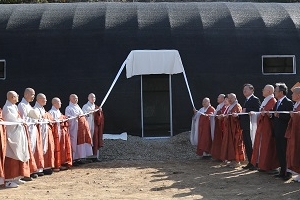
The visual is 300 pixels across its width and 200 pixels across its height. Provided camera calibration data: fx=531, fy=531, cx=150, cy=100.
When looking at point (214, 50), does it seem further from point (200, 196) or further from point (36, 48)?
point (200, 196)

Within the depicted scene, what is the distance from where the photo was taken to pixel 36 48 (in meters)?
15.8

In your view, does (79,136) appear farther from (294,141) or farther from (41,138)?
(294,141)

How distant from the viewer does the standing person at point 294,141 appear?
8.82 m

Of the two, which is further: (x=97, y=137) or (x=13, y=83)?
(x=13, y=83)

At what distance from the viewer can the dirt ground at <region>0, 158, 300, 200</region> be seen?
26.6ft

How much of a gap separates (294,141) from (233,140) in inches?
107

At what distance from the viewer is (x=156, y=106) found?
16.1 m

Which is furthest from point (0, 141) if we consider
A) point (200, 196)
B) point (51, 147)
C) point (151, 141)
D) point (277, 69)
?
point (277, 69)

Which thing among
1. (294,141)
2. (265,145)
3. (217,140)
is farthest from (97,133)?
(294,141)

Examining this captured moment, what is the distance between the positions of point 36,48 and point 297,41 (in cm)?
789

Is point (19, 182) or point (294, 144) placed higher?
point (294, 144)

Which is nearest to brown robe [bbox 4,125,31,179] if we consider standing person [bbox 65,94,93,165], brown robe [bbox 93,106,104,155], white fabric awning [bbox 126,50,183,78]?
standing person [bbox 65,94,93,165]

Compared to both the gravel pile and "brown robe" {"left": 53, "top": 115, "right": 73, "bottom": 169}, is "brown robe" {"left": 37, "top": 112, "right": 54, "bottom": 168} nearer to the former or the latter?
"brown robe" {"left": 53, "top": 115, "right": 73, "bottom": 169}

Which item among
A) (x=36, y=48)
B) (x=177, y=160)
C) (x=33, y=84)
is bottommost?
(x=177, y=160)
